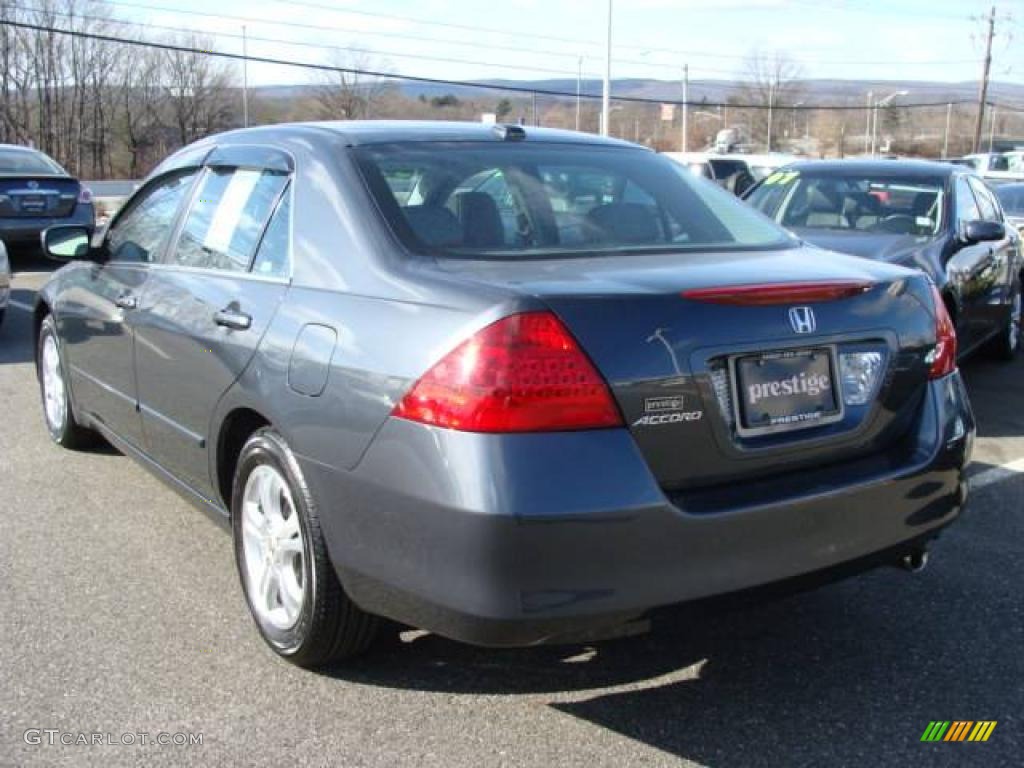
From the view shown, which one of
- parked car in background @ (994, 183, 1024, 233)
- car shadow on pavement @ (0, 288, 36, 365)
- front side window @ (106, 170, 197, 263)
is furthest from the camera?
parked car in background @ (994, 183, 1024, 233)

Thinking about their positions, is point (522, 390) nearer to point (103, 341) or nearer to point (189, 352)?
point (189, 352)

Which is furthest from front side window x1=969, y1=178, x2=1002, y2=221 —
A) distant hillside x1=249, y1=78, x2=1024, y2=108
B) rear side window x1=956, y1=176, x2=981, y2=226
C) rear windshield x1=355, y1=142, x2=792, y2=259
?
distant hillside x1=249, y1=78, x2=1024, y2=108

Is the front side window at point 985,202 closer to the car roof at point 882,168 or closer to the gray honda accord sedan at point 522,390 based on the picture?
the car roof at point 882,168

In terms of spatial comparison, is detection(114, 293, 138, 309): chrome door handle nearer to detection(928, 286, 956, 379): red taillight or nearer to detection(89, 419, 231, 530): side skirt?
detection(89, 419, 231, 530): side skirt

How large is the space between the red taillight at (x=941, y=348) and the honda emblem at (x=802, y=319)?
1.79ft

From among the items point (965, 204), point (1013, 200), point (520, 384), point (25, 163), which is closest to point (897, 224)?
point (965, 204)

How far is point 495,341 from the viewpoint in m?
2.45

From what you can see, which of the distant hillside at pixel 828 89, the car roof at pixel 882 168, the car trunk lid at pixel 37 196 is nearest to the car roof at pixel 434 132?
the car roof at pixel 882 168

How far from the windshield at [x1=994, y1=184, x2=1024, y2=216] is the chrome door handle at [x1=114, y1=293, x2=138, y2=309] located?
1327cm

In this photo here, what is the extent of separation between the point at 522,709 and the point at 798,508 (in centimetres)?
97

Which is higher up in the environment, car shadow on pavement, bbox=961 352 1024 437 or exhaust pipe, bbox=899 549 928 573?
exhaust pipe, bbox=899 549 928 573

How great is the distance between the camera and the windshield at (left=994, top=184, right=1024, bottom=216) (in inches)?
573

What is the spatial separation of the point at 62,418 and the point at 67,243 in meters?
1.07

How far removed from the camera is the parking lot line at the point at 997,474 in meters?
5.06
